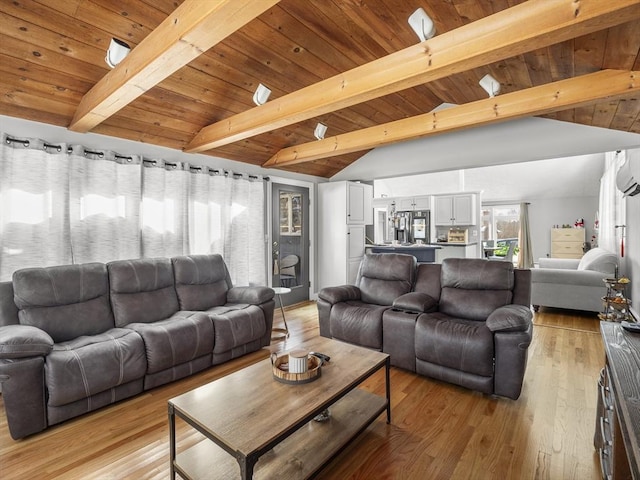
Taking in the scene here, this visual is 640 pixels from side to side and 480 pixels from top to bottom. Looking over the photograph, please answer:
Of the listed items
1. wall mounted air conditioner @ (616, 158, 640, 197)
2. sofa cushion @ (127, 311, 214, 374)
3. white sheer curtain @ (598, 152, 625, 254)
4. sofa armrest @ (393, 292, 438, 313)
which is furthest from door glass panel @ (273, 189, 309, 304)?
white sheer curtain @ (598, 152, 625, 254)

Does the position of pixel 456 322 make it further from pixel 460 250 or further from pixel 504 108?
pixel 460 250

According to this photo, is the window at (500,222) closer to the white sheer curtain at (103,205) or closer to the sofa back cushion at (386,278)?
the sofa back cushion at (386,278)

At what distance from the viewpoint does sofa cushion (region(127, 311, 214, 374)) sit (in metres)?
2.58

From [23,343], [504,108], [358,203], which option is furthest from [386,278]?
[23,343]

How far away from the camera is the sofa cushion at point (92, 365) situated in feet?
6.93

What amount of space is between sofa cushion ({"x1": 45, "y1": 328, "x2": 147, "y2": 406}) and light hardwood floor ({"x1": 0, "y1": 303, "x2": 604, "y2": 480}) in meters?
0.23

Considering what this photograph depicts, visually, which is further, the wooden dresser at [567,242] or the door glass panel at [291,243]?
the wooden dresser at [567,242]

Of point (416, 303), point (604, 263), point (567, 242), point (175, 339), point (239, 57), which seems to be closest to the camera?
point (175, 339)

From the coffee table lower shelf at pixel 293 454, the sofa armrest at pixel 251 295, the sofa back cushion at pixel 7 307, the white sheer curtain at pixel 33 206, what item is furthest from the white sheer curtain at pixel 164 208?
the coffee table lower shelf at pixel 293 454

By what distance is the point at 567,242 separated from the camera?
330 inches

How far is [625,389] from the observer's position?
1101 millimetres

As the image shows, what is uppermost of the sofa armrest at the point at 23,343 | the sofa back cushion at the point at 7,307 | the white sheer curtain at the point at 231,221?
the white sheer curtain at the point at 231,221

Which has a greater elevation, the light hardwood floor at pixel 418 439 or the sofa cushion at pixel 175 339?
the sofa cushion at pixel 175 339

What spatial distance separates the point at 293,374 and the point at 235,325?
1.47m
